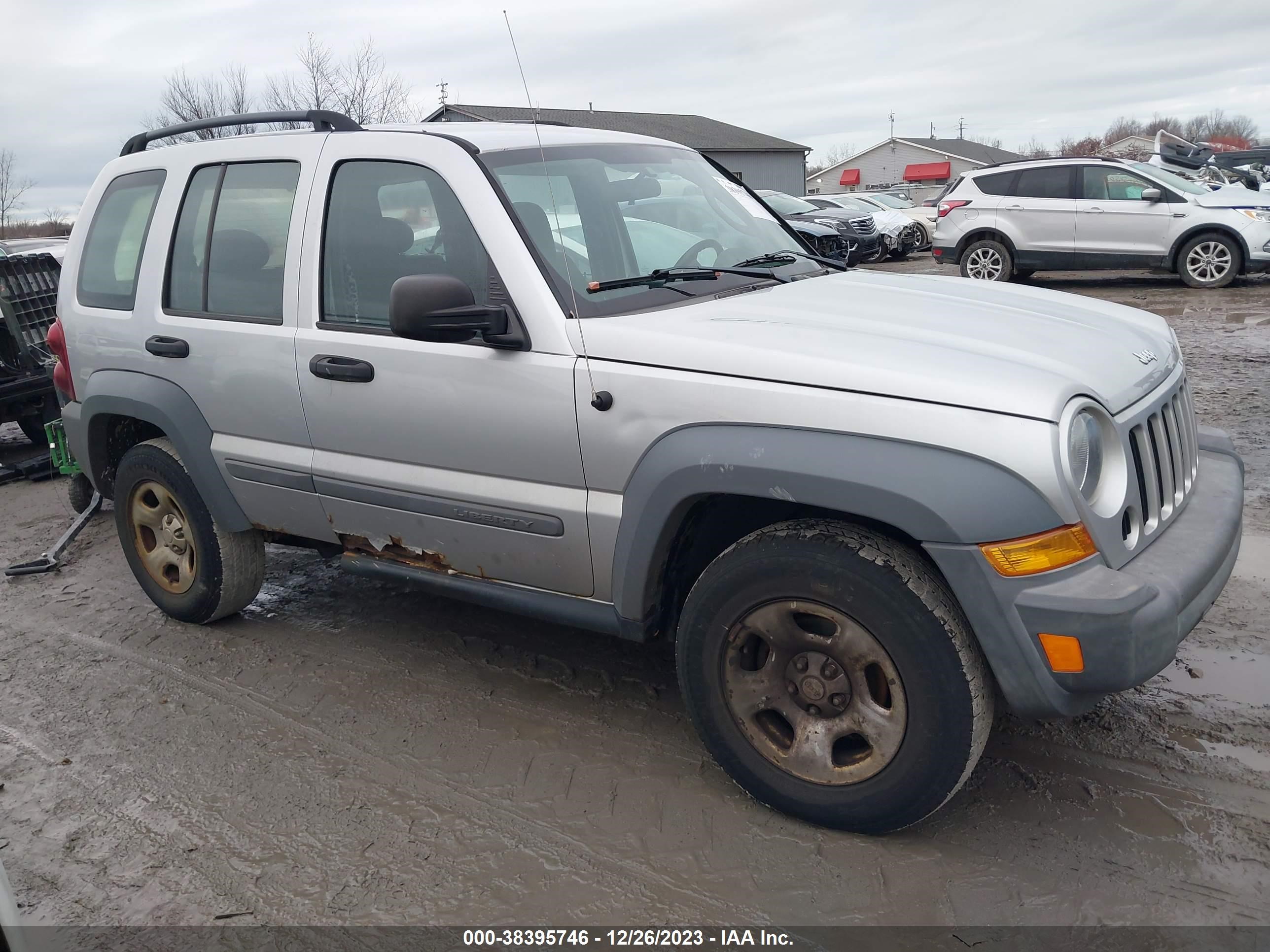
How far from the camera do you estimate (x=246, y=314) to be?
157 inches

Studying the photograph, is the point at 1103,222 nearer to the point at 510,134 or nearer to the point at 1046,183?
the point at 1046,183

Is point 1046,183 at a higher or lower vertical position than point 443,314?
lower

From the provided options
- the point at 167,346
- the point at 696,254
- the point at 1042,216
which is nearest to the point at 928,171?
the point at 1042,216

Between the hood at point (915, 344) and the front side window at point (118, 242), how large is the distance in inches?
95.7

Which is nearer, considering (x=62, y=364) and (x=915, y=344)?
(x=915, y=344)

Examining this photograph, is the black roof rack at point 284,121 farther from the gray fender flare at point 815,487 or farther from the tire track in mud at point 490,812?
the tire track in mud at point 490,812

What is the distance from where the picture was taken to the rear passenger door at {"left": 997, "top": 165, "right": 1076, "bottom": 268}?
13.9m

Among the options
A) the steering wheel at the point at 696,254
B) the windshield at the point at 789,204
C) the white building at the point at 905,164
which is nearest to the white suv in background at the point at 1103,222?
the windshield at the point at 789,204

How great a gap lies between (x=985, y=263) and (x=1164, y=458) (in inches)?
487

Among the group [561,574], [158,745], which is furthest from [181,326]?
[561,574]

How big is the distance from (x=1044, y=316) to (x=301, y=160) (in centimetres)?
269

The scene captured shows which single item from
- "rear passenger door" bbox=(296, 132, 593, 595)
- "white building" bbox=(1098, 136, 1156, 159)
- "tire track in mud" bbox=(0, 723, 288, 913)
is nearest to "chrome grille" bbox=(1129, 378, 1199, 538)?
"rear passenger door" bbox=(296, 132, 593, 595)

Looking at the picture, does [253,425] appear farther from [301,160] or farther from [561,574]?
[561,574]

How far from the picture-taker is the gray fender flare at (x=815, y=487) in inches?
99.0
